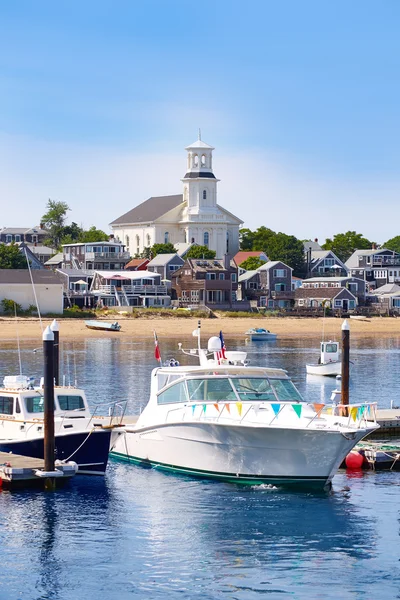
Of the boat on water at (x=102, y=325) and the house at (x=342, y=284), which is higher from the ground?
the house at (x=342, y=284)

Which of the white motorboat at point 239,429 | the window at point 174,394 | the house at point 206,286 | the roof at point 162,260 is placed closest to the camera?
the white motorboat at point 239,429

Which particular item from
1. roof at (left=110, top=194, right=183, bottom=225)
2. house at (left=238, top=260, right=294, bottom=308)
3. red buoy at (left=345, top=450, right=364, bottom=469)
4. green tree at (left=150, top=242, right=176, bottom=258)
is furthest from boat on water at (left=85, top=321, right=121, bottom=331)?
red buoy at (left=345, top=450, right=364, bottom=469)

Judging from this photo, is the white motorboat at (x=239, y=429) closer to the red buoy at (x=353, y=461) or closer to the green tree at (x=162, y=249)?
the red buoy at (x=353, y=461)

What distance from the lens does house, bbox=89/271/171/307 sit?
121625 millimetres

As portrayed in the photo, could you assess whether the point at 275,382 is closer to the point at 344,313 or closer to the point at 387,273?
the point at 344,313

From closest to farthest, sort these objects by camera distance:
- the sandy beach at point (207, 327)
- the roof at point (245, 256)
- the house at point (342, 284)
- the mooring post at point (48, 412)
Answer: the mooring post at point (48, 412) → the sandy beach at point (207, 327) → the house at point (342, 284) → the roof at point (245, 256)

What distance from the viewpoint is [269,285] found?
439 ft

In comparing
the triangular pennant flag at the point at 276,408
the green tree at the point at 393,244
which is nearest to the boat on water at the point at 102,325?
the triangular pennant flag at the point at 276,408

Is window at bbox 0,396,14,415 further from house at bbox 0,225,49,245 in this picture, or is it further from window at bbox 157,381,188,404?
house at bbox 0,225,49,245

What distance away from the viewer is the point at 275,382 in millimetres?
31125

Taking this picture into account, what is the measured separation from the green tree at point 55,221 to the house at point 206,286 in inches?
1756

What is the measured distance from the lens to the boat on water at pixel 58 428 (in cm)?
3000

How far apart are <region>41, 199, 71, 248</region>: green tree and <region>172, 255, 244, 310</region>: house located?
44595 mm

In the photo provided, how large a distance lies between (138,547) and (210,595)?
3.38 m
